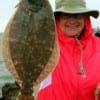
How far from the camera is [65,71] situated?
4.95m

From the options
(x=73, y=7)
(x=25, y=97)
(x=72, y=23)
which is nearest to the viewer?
(x=25, y=97)

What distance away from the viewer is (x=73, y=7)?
5113 millimetres

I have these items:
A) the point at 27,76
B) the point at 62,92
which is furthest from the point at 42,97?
the point at 27,76

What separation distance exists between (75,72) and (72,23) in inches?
21.4

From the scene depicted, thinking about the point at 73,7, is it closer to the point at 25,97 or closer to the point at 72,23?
the point at 72,23

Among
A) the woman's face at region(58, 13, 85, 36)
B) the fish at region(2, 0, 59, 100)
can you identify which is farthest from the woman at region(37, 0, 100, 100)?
the fish at region(2, 0, 59, 100)

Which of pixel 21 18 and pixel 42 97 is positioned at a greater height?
pixel 21 18

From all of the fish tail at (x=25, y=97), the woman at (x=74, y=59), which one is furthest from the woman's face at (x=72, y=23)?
the fish tail at (x=25, y=97)

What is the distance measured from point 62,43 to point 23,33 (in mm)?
1277

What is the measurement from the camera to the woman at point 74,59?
15.9 feet

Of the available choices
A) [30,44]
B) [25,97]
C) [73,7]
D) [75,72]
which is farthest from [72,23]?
[25,97]

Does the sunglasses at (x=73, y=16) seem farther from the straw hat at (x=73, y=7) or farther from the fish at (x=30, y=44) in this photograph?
the fish at (x=30, y=44)

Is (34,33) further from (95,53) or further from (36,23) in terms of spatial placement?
(95,53)

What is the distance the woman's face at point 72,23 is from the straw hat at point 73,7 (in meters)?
0.06
